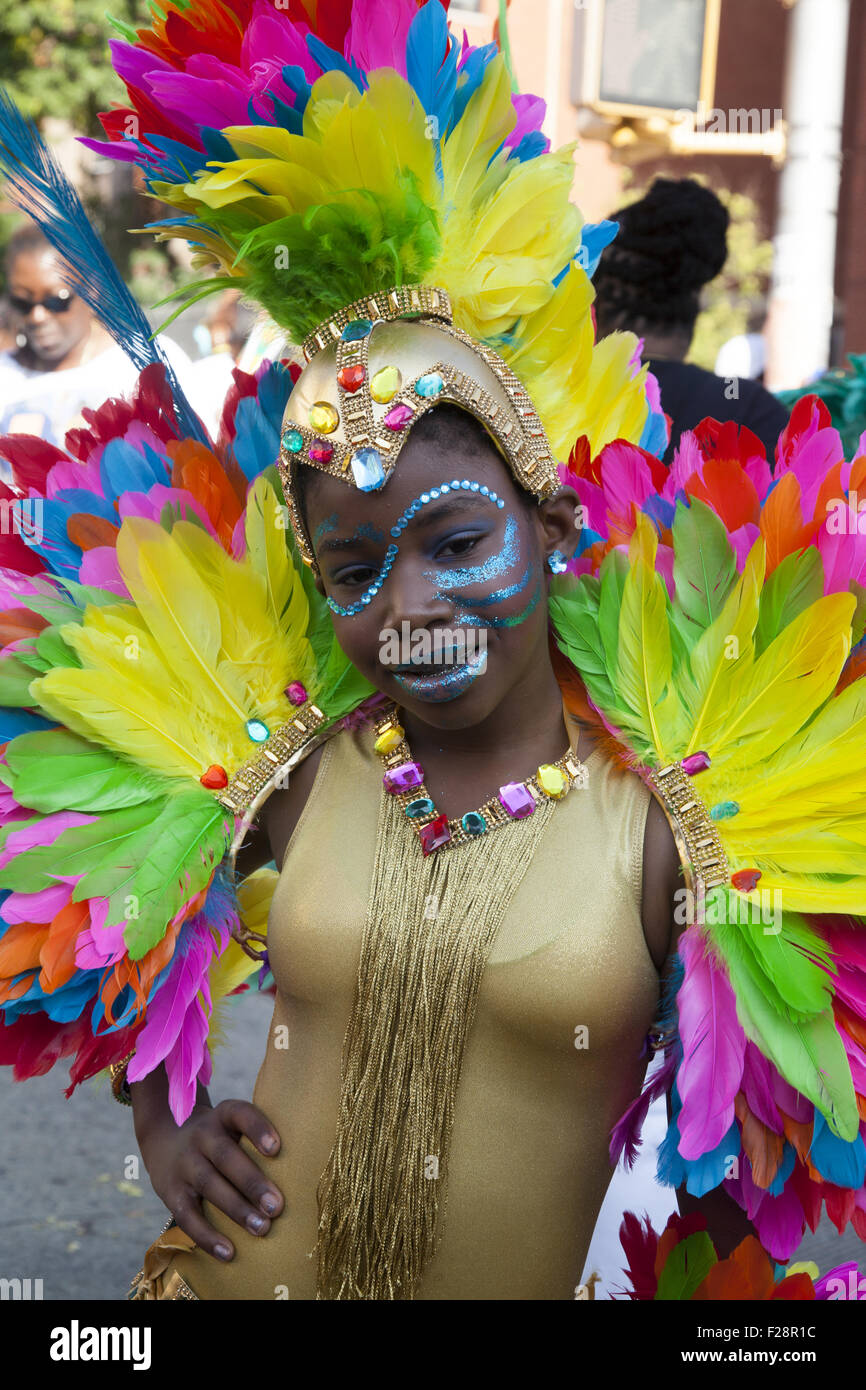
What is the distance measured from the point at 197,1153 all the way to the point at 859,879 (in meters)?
0.97

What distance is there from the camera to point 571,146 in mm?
1959

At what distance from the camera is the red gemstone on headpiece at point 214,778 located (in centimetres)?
205

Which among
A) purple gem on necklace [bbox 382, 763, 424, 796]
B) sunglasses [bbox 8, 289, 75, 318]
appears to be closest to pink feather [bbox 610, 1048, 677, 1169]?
purple gem on necklace [bbox 382, 763, 424, 796]

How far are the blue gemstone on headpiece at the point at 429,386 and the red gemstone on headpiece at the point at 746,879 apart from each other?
698mm

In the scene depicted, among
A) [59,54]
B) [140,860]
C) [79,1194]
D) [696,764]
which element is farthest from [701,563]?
[59,54]

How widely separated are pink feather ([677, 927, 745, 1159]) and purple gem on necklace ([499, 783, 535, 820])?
27 cm

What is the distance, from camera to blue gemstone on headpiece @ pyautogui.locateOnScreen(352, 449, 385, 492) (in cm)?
175

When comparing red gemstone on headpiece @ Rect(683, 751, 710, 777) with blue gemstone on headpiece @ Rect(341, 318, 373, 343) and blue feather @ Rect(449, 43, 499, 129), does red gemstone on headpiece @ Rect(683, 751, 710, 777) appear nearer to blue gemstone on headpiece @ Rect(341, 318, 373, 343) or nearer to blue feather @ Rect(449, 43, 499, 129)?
blue gemstone on headpiece @ Rect(341, 318, 373, 343)

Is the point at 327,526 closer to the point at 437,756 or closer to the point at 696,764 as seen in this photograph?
the point at 437,756

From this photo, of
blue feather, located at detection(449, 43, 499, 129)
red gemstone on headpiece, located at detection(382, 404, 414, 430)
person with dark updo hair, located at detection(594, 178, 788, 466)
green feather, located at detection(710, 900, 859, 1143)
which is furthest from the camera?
person with dark updo hair, located at detection(594, 178, 788, 466)

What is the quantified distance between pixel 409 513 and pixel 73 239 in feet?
2.59

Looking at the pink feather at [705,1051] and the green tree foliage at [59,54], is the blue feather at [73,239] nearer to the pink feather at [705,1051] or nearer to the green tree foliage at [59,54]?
the pink feather at [705,1051]

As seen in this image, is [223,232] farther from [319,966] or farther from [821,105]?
[821,105]

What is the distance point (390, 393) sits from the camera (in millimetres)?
1779
